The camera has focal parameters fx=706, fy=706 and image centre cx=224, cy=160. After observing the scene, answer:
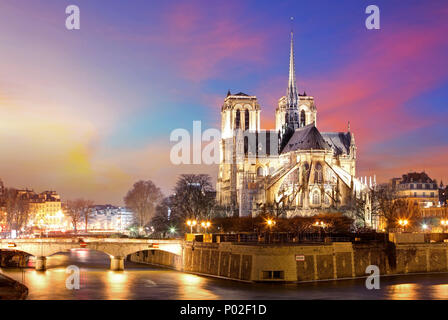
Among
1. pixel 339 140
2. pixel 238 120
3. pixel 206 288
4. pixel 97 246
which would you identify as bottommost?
pixel 206 288

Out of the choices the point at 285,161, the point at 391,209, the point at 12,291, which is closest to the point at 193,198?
the point at 285,161

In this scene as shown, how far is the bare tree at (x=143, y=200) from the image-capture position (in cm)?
13762

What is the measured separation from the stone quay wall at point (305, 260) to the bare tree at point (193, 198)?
26622 mm

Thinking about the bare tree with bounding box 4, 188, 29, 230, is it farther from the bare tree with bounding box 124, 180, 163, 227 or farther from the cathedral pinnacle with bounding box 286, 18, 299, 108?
the cathedral pinnacle with bounding box 286, 18, 299, 108

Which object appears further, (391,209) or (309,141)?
(309,141)

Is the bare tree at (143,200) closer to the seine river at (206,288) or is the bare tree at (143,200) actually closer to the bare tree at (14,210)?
the bare tree at (14,210)

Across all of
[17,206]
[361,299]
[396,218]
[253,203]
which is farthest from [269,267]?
[17,206]

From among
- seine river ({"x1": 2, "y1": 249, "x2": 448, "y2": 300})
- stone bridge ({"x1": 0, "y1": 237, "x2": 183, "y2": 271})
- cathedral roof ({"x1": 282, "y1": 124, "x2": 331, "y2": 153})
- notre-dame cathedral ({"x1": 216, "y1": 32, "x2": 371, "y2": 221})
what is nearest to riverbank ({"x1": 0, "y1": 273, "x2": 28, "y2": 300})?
seine river ({"x1": 2, "y1": 249, "x2": 448, "y2": 300})

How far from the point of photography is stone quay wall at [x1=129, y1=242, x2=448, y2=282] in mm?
54469

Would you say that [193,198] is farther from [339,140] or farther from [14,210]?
[14,210]

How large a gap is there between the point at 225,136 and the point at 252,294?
79.7m

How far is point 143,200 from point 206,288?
88.3 metres

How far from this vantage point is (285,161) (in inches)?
4572
